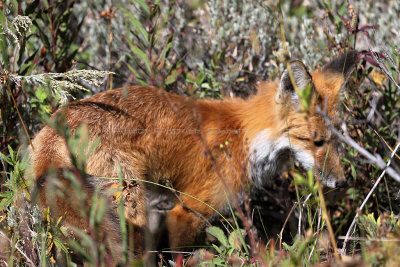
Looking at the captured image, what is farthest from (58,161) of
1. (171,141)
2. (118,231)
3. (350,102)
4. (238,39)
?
(238,39)

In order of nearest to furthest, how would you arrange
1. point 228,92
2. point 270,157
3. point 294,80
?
point 294,80
point 270,157
point 228,92

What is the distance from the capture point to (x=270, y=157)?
137 inches

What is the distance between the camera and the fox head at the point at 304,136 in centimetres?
334

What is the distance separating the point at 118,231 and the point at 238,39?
10.8 ft

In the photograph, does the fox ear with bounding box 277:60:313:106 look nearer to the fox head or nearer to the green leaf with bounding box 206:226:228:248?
the fox head

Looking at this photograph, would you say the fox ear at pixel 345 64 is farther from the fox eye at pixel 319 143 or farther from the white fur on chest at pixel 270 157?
the white fur on chest at pixel 270 157

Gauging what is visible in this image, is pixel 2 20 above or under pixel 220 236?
above

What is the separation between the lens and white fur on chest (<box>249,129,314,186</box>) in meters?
3.42

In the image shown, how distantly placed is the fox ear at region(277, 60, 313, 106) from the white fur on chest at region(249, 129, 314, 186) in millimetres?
319

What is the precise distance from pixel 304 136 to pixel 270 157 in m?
0.32

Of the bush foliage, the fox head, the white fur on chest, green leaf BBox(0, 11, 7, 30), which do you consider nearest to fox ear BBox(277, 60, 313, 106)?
the fox head

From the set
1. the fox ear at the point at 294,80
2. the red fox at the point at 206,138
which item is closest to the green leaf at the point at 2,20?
the red fox at the point at 206,138

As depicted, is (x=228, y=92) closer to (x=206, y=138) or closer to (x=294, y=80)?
(x=206, y=138)

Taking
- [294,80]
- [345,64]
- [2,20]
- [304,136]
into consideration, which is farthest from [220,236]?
[2,20]
